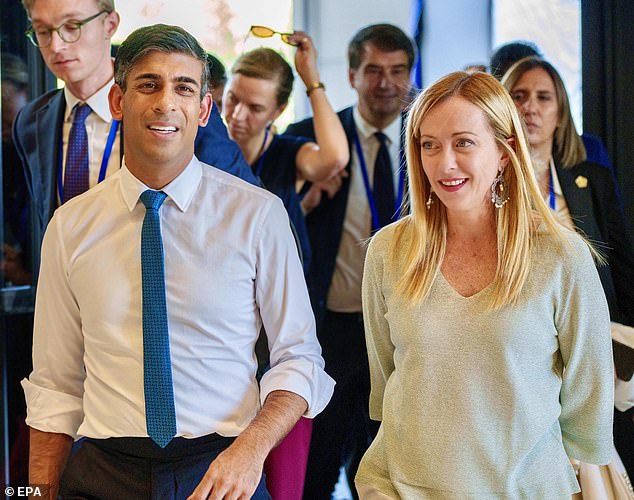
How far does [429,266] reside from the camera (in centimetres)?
172

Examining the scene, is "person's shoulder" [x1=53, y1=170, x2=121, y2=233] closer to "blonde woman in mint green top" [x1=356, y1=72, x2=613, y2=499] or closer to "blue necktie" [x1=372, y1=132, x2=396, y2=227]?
"blonde woman in mint green top" [x1=356, y1=72, x2=613, y2=499]

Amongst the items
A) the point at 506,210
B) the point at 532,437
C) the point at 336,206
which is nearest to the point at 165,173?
the point at 506,210

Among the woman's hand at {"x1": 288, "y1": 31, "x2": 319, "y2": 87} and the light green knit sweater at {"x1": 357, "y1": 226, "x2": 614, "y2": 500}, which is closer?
the light green knit sweater at {"x1": 357, "y1": 226, "x2": 614, "y2": 500}

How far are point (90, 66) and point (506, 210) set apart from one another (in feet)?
3.82

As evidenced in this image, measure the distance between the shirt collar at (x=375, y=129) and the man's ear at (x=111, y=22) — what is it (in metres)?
1.03

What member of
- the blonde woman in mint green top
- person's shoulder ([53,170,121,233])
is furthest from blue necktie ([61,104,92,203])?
the blonde woman in mint green top

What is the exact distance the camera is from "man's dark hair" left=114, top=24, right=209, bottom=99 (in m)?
1.79

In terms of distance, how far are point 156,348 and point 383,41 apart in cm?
170

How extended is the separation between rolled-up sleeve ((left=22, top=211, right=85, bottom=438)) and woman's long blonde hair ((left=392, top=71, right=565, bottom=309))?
0.72 metres

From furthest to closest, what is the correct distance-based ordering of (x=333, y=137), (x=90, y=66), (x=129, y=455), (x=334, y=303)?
(x=334, y=303), (x=333, y=137), (x=90, y=66), (x=129, y=455)

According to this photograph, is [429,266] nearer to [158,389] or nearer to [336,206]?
[158,389]

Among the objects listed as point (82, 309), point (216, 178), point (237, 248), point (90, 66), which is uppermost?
point (90, 66)

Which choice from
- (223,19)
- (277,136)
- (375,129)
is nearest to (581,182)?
(375,129)

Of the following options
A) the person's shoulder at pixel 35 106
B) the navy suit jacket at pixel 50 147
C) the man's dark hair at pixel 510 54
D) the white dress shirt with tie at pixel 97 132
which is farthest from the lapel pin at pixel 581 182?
the person's shoulder at pixel 35 106
